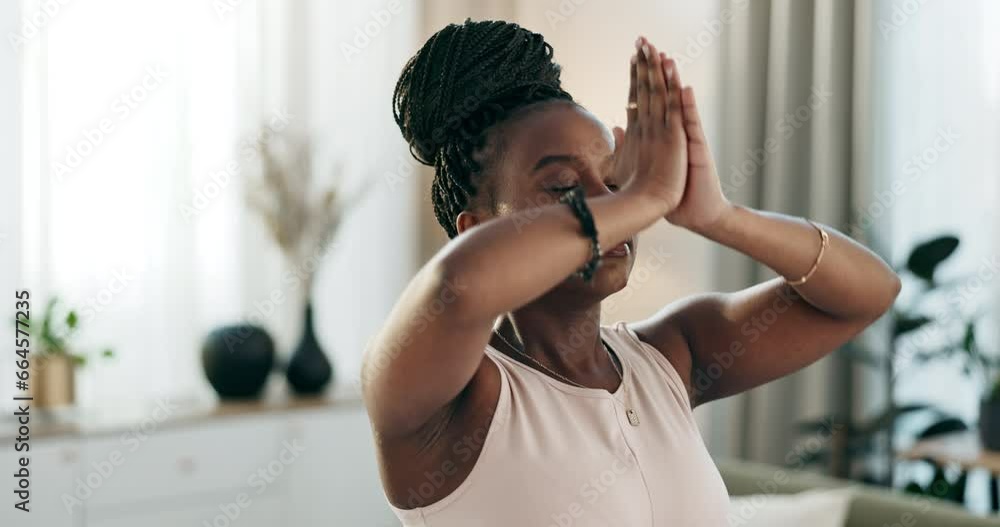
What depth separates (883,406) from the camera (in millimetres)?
2984

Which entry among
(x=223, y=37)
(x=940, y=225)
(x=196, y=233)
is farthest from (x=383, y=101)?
(x=940, y=225)

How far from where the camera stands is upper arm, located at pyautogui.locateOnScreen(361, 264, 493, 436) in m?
0.79

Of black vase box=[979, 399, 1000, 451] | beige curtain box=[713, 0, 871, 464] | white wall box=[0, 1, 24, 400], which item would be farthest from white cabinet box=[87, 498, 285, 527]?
black vase box=[979, 399, 1000, 451]

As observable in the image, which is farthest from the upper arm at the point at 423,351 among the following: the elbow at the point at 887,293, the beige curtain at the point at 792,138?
the beige curtain at the point at 792,138

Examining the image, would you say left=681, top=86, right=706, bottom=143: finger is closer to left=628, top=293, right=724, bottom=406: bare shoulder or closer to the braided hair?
the braided hair

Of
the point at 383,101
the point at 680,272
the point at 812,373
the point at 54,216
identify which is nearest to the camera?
the point at 812,373

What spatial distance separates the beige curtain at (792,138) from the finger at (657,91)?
7.48 ft

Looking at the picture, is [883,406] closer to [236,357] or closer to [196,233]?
[236,357]

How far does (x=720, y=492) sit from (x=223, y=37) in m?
3.16

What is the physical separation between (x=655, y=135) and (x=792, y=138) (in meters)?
2.45

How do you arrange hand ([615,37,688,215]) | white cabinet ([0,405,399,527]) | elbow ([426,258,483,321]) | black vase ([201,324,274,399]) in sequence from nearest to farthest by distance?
elbow ([426,258,483,321]) < hand ([615,37,688,215]) < white cabinet ([0,405,399,527]) < black vase ([201,324,274,399])

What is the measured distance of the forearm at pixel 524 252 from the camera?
786 mm

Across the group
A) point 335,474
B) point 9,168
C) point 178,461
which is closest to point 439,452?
point 178,461

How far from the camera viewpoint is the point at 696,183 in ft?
3.02
